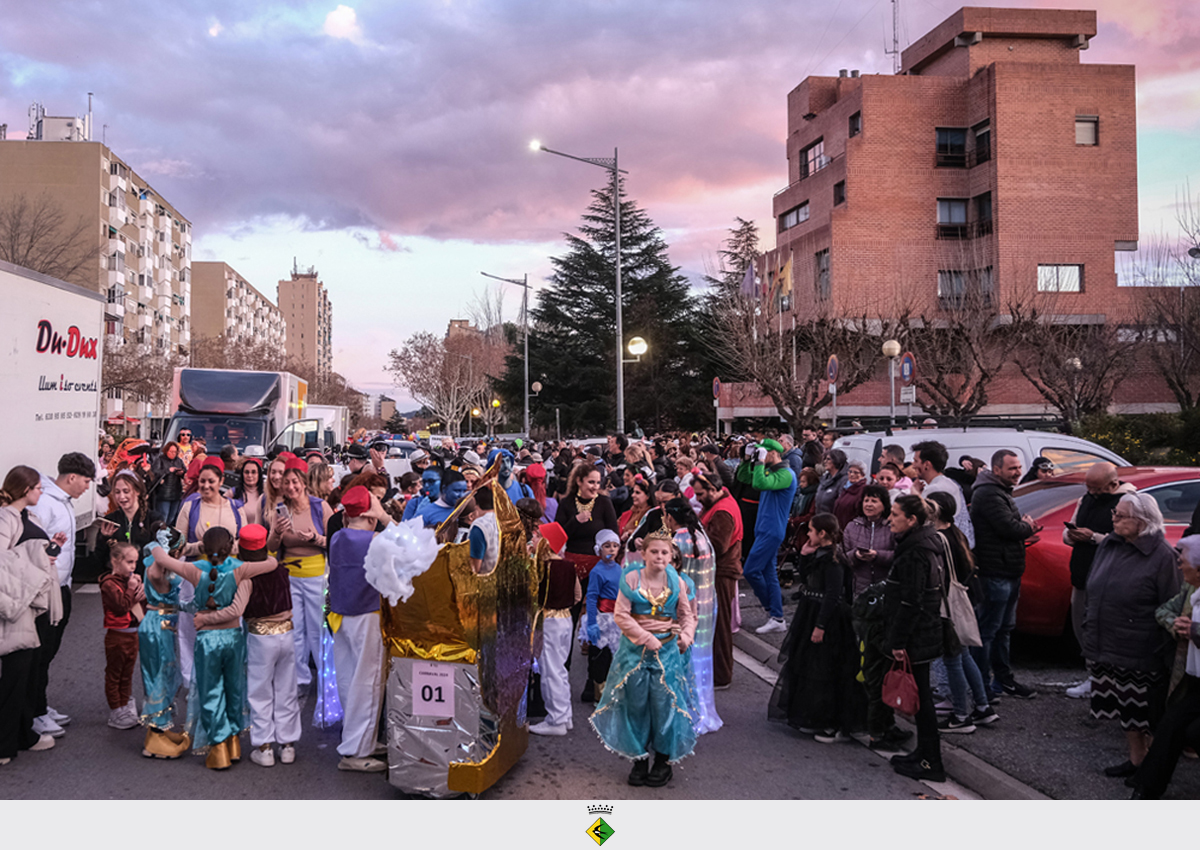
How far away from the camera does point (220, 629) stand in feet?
18.3

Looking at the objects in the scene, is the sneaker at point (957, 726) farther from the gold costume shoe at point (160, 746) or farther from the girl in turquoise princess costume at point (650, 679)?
the gold costume shoe at point (160, 746)

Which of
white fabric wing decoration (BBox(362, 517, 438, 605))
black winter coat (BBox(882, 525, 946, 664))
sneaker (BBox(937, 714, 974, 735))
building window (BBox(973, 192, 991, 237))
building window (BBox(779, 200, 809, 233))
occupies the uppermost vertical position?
building window (BBox(779, 200, 809, 233))

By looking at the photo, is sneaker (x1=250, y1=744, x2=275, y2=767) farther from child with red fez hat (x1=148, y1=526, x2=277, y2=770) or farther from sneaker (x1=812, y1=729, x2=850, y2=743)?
sneaker (x1=812, y1=729, x2=850, y2=743)

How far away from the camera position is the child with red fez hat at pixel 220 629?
18.1 ft

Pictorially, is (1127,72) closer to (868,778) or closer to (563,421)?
(563,421)

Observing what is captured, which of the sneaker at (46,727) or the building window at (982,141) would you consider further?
the building window at (982,141)

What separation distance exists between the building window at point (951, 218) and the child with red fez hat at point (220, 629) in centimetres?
4032

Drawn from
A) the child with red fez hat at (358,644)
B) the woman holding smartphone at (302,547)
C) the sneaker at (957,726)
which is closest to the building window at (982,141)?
the sneaker at (957,726)

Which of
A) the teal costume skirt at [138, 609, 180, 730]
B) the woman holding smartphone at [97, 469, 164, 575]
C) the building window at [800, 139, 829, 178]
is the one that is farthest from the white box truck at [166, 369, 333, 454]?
the building window at [800, 139, 829, 178]

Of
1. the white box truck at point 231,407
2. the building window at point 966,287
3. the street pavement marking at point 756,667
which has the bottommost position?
the street pavement marking at point 756,667

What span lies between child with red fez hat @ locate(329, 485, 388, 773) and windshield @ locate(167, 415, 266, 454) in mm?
12296

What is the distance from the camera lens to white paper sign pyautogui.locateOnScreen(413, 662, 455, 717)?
4.98 meters

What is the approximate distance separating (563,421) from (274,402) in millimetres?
32765

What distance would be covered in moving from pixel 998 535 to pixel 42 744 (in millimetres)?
6682
